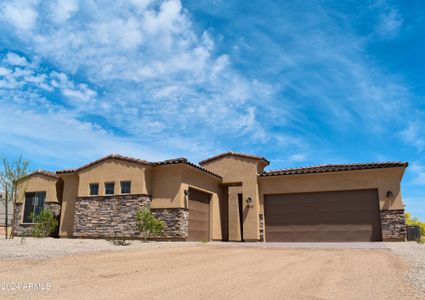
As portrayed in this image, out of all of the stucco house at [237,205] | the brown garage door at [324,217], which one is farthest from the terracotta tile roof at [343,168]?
the brown garage door at [324,217]

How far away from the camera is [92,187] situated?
18.8 m

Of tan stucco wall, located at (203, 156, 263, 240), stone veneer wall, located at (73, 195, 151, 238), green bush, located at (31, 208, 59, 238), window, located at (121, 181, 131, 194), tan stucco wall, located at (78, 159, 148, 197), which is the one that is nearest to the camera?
stone veneer wall, located at (73, 195, 151, 238)

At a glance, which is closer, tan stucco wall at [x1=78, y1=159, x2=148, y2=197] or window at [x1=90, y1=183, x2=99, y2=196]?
tan stucco wall at [x1=78, y1=159, x2=148, y2=197]

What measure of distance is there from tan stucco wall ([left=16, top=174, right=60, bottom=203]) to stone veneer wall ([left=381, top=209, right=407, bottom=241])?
17.7 metres

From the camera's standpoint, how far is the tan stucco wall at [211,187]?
17797 millimetres

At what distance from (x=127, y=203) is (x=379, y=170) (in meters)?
12.6

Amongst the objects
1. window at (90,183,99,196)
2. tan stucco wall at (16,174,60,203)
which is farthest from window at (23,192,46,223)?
window at (90,183,99,196)

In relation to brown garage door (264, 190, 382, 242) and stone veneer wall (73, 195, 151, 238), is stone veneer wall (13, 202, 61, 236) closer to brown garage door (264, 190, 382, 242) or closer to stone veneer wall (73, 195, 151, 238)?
→ stone veneer wall (73, 195, 151, 238)

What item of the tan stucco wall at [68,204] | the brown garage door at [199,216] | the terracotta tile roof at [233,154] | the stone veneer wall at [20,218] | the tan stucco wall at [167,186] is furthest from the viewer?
the terracotta tile roof at [233,154]

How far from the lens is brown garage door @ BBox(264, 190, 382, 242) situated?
1748cm

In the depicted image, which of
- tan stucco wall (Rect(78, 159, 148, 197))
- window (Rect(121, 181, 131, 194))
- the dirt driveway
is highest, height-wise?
tan stucco wall (Rect(78, 159, 148, 197))

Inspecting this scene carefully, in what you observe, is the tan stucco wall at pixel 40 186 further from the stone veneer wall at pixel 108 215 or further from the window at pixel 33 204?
the stone veneer wall at pixel 108 215

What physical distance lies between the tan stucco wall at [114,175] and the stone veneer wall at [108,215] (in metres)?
0.40

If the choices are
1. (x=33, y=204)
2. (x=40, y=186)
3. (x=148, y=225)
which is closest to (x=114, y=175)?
(x=148, y=225)
